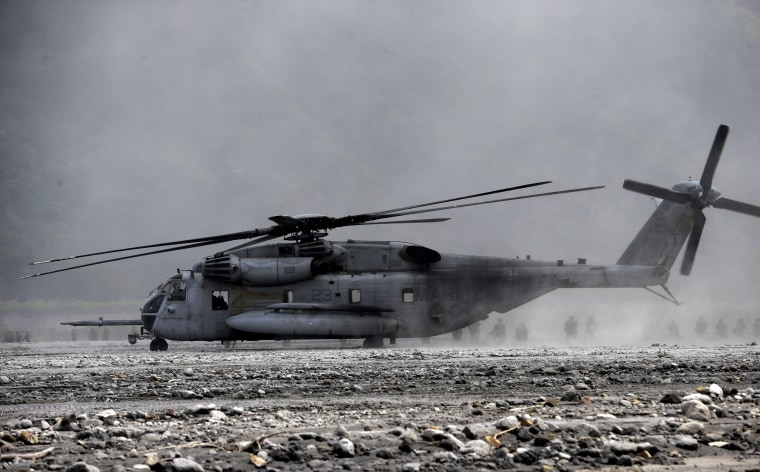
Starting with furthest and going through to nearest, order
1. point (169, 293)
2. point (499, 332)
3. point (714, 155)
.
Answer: point (499, 332)
point (714, 155)
point (169, 293)

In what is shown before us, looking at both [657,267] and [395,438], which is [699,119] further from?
[395,438]

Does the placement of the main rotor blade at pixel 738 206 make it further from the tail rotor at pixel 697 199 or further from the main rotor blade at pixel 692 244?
the main rotor blade at pixel 692 244

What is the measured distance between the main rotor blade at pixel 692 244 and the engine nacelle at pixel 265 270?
38.9 ft

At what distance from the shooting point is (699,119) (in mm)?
193500

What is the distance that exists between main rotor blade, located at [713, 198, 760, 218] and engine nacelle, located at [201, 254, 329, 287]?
12891 mm

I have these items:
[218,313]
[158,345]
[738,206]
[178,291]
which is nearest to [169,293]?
[178,291]

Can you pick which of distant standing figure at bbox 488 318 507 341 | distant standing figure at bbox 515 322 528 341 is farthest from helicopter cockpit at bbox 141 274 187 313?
distant standing figure at bbox 488 318 507 341

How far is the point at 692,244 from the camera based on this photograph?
3088 centimetres

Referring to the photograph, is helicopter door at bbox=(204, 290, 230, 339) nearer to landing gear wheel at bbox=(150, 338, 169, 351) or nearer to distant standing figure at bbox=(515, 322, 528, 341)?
landing gear wheel at bbox=(150, 338, 169, 351)

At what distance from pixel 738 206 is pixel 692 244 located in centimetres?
186

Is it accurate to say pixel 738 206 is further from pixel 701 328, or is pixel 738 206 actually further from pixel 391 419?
pixel 701 328

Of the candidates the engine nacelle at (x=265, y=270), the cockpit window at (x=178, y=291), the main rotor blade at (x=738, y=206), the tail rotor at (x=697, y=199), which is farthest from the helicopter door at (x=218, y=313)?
the main rotor blade at (x=738, y=206)

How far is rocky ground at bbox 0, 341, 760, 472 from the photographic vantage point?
7.39 meters

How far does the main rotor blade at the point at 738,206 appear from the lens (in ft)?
97.2
